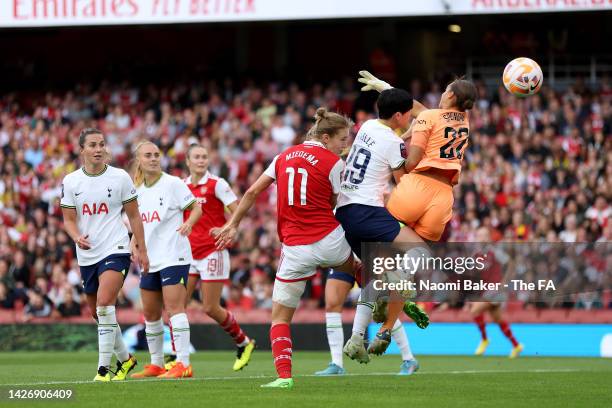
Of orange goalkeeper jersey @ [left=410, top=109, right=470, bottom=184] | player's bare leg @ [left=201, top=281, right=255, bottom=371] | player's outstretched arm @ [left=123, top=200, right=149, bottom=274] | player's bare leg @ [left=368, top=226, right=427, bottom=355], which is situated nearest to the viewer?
player's bare leg @ [left=368, top=226, right=427, bottom=355]

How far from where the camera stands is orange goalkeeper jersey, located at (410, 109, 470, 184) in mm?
11055

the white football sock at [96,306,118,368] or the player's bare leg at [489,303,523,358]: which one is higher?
the white football sock at [96,306,118,368]

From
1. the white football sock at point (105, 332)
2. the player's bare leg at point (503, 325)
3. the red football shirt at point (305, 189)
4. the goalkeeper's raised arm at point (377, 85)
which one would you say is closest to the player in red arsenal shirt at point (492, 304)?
the player's bare leg at point (503, 325)

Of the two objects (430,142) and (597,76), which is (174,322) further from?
(597,76)

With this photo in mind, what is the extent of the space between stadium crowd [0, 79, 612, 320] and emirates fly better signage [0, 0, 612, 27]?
2.19 metres

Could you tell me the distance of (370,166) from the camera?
35.7 ft

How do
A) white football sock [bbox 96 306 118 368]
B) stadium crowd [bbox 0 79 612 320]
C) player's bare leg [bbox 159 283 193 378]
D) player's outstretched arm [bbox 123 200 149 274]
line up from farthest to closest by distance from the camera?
stadium crowd [bbox 0 79 612 320] < player's bare leg [bbox 159 283 193 378] < player's outstretched arm [bbox 123 200 149 274] < white football sock [bbox 96 306 118 368]

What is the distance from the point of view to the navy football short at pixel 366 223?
10.9 m

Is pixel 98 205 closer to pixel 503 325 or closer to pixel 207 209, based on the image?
pixel 207 209

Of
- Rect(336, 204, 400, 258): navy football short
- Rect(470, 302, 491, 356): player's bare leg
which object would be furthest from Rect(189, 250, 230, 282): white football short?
Rect(470, 302, 491, 356): player's bare leg

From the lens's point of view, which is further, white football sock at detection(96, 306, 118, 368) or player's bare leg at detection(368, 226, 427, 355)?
white football sock at detection(96, 306, 118, 368)

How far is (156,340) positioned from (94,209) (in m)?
1.95

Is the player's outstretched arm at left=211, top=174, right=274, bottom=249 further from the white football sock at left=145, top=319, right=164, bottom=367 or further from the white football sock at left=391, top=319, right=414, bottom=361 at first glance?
the white football sock at left=391, top=319, right=414, bottom=361

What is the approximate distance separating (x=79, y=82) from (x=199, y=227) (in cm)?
1686
